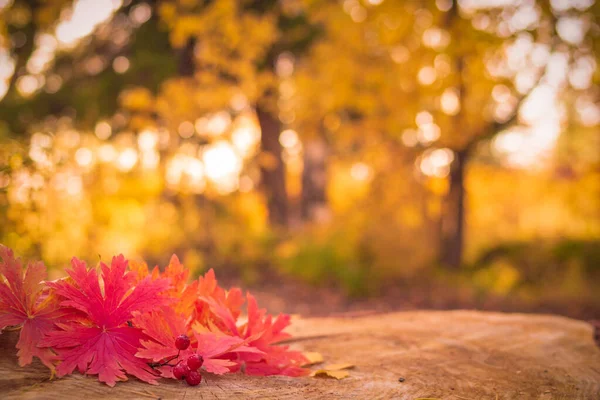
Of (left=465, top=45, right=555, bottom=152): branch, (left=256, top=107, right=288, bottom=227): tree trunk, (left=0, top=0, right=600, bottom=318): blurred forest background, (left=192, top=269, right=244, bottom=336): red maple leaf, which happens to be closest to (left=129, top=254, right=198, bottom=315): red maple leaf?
(left=192, top=269, right=244, bottom=336): red maple leaf

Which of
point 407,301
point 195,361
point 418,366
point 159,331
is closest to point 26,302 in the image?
point 159,331

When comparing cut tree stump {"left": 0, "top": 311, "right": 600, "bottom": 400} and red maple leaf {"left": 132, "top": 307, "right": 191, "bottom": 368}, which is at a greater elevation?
red maple leaf {"left": 132, "top": 307, "right": 191, "bottom": 368}

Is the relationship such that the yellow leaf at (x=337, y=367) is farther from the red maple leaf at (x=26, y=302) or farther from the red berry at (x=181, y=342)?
the red maple leaf at (x=26, y=302)

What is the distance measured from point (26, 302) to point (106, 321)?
18cm

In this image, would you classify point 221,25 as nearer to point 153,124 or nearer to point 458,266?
point 153,124

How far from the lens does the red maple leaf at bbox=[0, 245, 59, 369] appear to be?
1.06 m

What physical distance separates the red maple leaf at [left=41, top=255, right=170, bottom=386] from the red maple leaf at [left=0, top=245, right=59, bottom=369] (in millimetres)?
26

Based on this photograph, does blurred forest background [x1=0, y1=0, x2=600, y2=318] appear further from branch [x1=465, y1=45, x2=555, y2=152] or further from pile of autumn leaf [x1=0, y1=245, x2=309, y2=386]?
pile of autumn leaf [x1=0, y1=245, x2=309, y2=386]

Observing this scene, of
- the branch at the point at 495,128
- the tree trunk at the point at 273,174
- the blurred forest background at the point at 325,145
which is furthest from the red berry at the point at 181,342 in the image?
the tree trunk at the point at 273,174

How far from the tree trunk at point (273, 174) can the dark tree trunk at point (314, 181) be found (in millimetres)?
418

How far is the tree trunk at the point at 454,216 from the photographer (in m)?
6.58

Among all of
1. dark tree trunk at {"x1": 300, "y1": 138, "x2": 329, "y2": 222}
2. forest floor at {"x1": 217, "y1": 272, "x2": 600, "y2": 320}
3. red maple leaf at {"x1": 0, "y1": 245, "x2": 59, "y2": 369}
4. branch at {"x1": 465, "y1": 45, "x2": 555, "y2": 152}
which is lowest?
forest floor at {"x1": 217, "y1": 272, "x2": 600, "y2": 320}

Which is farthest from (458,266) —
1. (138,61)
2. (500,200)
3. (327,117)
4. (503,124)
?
(138,61)

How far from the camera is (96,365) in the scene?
1.08 m
